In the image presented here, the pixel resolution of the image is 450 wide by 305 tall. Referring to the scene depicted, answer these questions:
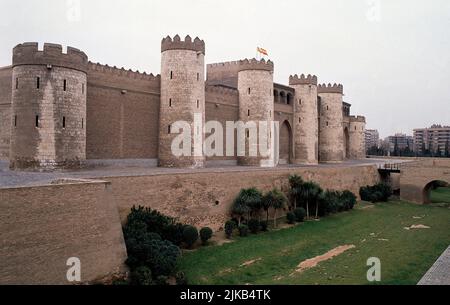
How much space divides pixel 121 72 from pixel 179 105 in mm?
3700

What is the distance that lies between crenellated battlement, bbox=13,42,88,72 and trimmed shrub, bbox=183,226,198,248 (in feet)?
28.9

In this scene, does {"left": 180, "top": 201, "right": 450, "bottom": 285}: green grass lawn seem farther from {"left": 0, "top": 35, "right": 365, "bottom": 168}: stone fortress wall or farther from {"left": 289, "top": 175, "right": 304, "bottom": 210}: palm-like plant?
{"left": 0, "top": 35, "right": 365, "bottom": 168}: stone fortress wall

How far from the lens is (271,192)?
21.6 metres

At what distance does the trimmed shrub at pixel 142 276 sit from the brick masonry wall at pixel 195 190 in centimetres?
331

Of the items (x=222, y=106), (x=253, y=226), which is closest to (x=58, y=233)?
(x=253, y=226)

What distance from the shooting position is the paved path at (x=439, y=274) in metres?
11.6

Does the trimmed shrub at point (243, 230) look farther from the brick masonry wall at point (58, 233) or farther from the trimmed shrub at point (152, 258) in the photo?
the brick masonry wall at point (58, 233)

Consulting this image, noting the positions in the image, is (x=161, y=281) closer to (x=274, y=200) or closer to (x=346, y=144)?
(x=274, y=200)

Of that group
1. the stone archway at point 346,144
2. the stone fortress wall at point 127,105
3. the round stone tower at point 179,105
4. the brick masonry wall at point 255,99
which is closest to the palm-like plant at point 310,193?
the brick masonry wall at point 255,99

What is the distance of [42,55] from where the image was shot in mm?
17500

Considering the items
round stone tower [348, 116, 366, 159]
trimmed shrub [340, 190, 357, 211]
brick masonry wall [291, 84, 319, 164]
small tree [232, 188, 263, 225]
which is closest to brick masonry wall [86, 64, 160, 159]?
small tree [232, 188, 263, 225]

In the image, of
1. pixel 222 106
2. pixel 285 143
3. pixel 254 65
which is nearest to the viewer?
pixel 222 106

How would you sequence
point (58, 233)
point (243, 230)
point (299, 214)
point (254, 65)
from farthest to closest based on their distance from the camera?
1. point (254, 65)
2. point (299, 214)
3. point (243, 230)
4. point (58, 233)

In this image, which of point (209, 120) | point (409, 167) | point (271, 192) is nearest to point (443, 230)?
point (271, 192)
